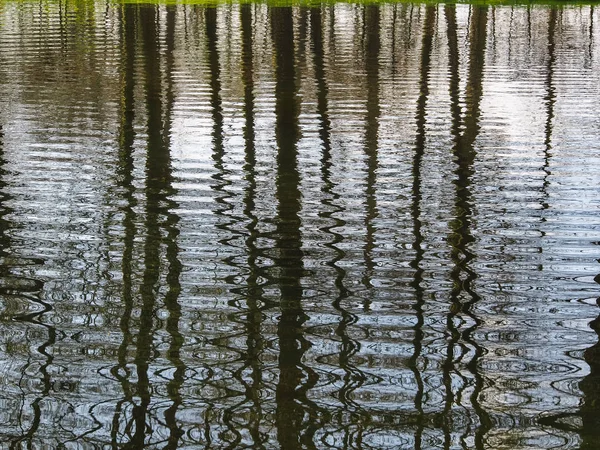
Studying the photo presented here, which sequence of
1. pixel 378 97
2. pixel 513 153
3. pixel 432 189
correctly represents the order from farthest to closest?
pixel 378 97 → pixel 513 153 → pixel 432 189

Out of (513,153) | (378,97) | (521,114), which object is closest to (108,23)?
(378,97)

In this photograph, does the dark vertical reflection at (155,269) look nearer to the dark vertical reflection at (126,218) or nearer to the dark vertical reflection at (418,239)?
the dark vertical reflection at (126,218)

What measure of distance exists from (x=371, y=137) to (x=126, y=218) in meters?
6.07

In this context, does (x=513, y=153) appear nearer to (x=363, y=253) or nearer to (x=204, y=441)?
(x=363, y=253)

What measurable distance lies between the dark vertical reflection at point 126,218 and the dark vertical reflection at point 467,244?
7.67 ft

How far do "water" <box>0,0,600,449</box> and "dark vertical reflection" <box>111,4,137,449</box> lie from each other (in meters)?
0.03

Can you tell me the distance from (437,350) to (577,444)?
5.61ft

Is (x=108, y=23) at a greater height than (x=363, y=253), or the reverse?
(x=108, y=23)

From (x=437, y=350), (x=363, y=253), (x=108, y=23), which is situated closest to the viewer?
(x=437, y=350)

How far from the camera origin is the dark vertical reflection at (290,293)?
679 centimetres

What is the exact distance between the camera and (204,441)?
642 cm

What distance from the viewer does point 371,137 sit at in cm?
1694

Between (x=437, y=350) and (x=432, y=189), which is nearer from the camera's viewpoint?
(x=437, y=350)

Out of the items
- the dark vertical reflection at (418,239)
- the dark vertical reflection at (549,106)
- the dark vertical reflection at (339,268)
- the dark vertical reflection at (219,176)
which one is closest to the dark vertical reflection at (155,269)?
the dark vertical reflection at (219,176)
